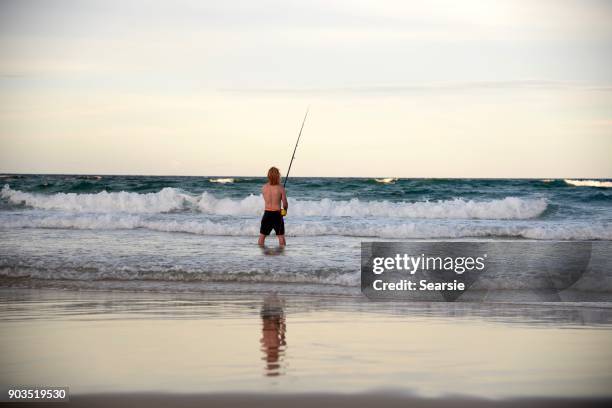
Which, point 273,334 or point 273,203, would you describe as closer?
point 273,334

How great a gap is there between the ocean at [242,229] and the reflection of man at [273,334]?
131 centimetres

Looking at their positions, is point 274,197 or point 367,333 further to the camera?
point 274,197

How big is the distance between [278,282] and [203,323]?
300 cm

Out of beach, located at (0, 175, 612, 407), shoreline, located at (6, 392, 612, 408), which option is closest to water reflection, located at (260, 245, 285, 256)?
beach, located at (0, 175, 612, 407)

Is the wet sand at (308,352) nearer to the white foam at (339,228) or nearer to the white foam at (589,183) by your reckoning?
the white foam at (339,228)

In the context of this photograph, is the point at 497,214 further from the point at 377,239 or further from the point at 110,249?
the point at 110,249

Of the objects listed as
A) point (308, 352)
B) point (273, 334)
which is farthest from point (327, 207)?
point (308, 352)

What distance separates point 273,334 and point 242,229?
8.94 metres

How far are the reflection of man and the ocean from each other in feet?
4.30

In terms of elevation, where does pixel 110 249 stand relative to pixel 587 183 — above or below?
below

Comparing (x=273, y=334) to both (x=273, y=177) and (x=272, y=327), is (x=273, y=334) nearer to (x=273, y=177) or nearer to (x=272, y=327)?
(x=272, y=327)

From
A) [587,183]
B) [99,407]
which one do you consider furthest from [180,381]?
[587,183]

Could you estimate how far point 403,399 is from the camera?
3.88 metres

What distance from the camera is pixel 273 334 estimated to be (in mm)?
5680
